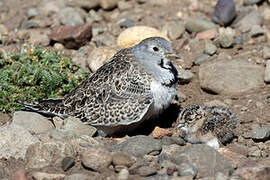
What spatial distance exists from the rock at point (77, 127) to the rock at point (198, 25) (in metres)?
3.78

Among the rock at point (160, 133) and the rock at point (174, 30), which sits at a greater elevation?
the rock at point (174, 30)

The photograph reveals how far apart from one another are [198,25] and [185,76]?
1747 mm

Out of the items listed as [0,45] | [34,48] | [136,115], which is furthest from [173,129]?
[0,45]

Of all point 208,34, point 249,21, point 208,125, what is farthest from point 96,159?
point 249,21

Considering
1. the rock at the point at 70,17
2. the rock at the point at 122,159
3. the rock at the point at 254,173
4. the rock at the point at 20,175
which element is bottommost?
the rock at the point at 70,17

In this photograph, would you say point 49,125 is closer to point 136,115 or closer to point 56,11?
point 136,115

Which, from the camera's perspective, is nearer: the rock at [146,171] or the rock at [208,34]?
the rock at [146,171]

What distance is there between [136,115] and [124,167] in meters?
1.16

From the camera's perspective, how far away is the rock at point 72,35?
9258 millimetres

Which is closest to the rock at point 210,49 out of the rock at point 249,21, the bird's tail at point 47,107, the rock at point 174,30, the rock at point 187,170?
the rock at point 174,30

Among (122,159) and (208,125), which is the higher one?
(122,159)

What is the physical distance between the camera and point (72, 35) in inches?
363

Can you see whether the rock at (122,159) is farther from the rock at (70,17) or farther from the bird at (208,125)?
the rock at (70,17)

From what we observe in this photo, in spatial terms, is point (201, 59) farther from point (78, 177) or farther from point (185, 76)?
point (78, 177)
